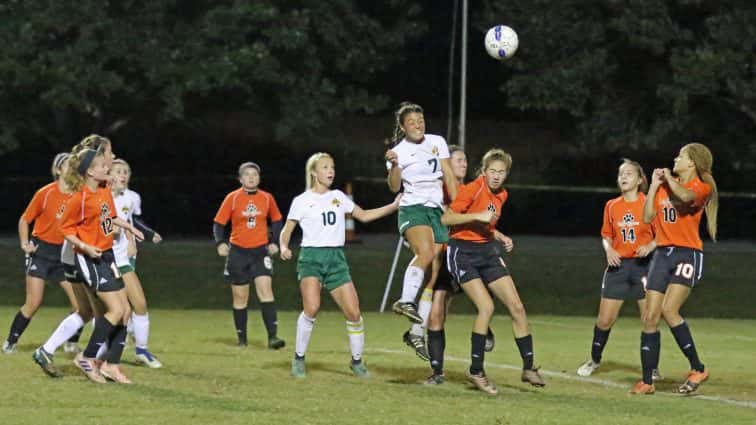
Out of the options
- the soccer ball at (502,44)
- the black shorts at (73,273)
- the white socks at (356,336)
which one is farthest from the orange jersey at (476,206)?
the soccer ball at (502,44)

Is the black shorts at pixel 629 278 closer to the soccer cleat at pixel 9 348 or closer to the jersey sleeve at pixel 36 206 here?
the jersey sleeve at pixel 36 206

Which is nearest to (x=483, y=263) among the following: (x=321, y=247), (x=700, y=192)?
(x=321, y=247)

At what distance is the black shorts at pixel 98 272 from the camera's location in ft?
40.7

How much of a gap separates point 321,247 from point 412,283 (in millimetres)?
873

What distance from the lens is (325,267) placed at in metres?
13.3

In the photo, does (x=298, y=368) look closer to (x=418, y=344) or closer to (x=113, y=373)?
(x=418, y=344)

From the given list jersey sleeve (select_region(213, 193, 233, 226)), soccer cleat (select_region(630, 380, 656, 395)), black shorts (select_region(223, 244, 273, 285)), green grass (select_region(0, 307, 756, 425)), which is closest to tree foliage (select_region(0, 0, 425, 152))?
green grass (select_region(0, 307, 756, 425))

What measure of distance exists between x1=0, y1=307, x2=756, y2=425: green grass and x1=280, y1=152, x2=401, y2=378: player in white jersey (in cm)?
48

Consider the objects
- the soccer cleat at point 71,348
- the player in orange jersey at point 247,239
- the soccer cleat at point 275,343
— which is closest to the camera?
the soccer cleat at point 71,348

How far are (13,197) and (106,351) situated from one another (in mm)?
22833

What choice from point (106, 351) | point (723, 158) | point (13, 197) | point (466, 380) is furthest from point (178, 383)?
point (723, 158)

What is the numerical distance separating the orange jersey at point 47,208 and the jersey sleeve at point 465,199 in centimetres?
426

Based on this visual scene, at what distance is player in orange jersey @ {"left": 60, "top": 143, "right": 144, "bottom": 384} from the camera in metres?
12.4

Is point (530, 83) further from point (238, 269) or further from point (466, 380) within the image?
point (466, 380)
